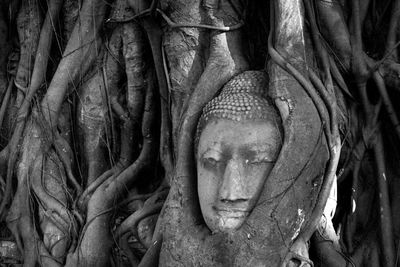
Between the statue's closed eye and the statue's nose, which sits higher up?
the statue's closed eye

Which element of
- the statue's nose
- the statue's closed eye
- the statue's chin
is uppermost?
the statue's closed eye

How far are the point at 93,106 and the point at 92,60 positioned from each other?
22 centimetres

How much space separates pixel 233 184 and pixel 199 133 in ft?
0.97

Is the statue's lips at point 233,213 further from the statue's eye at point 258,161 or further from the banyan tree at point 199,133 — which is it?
the statue's eye at point 258,161

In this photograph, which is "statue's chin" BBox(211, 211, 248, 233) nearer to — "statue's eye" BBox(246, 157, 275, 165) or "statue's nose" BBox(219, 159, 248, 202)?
"statue's nose" BBox(219, 159, 248, 202)

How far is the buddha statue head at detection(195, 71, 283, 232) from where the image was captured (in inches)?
99.3

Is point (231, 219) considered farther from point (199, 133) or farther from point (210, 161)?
point (199, 133)

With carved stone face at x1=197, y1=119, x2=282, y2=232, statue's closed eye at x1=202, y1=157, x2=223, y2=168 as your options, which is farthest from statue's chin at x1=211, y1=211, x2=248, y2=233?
statue's closed eye at x1=202, y1=157, x2=223, y2=168

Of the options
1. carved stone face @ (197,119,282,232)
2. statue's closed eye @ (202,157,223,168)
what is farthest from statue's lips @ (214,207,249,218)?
statue's closed eye @ (202,157,223,168)

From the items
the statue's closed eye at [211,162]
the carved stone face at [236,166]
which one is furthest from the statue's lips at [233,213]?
the statue's closed eye at [211,162]

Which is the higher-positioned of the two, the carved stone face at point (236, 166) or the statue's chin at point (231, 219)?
the carved stone face at point (236, 166)

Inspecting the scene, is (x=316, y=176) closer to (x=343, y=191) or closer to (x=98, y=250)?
(x=343, y=191)

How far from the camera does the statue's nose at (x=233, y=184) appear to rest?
2.50m

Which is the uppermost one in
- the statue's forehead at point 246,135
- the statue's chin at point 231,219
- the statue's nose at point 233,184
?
the statue's forehead at point 246,135
